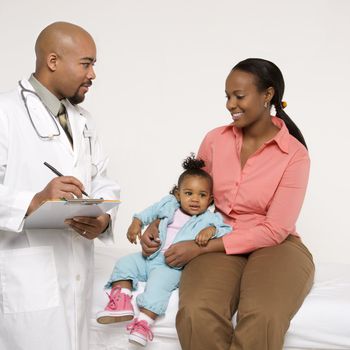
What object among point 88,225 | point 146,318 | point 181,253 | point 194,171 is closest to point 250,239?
point 181,253

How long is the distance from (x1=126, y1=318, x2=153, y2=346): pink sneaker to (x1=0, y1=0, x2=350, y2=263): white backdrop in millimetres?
1711

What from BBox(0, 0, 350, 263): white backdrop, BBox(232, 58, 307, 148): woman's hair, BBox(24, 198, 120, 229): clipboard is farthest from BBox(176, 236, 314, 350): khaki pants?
BBox(0, 0, 350, 263): white backdrop

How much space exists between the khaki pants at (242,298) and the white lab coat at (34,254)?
43 centimetres

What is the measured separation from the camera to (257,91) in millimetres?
2992

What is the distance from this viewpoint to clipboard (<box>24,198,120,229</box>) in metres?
2.35

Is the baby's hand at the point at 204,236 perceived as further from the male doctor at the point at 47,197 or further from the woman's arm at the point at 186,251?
the male doctor at the point at 47,197

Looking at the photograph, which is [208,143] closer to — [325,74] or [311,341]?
[311,341]

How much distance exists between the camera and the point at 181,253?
284 cm

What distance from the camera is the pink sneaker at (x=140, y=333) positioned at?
2.70 metres

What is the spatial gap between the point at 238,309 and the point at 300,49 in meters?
2.28

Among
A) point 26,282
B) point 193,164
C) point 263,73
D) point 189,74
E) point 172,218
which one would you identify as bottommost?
point 26,282

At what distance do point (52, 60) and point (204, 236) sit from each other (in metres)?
0.95

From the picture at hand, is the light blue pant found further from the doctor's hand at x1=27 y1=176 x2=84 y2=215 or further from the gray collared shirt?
the gray collared shirt

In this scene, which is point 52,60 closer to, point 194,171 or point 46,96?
point 46,96
